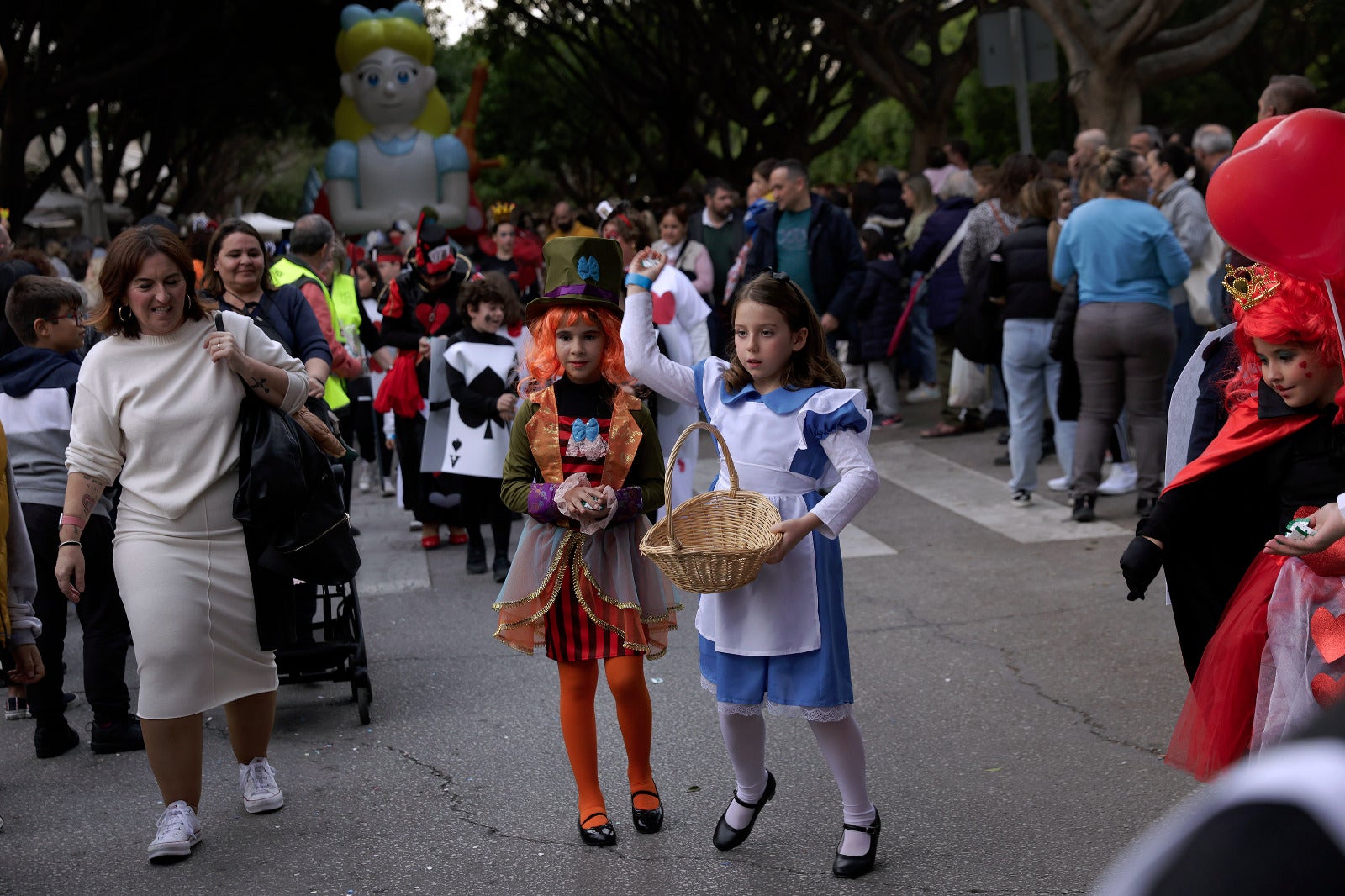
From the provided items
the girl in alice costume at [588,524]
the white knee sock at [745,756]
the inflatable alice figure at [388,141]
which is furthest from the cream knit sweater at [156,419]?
the inflatable alice figure at [388,141]

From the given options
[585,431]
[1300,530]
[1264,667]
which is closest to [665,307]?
[585,431]

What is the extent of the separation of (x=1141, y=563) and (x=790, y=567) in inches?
36.5

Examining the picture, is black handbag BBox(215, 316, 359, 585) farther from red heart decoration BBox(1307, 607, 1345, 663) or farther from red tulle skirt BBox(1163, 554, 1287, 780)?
red heart decoration BBox(1307, 607, 1345, 663)

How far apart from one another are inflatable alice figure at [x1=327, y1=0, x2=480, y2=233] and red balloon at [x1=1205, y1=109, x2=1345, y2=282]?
16958 mm

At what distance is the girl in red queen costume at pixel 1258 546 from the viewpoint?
136 inches

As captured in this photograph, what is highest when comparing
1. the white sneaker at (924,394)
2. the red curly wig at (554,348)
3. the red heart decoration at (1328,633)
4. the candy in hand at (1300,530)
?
the red curly wig at (554,348)

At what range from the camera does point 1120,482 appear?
897 cm

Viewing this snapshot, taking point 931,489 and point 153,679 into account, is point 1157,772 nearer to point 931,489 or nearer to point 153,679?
point 153,679

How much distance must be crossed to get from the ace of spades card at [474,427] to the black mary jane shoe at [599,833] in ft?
11.4

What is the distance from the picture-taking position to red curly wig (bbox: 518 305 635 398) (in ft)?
14.8

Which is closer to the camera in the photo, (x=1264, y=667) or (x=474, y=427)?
(x=1264, y=667)

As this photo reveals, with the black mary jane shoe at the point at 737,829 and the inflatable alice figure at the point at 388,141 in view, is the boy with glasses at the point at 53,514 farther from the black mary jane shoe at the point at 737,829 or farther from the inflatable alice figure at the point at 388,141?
the inflatable alice figure at the point at 388,141

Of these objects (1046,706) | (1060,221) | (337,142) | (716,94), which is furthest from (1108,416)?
(716,94)

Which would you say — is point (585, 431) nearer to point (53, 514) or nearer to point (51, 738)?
point (53, 514)
